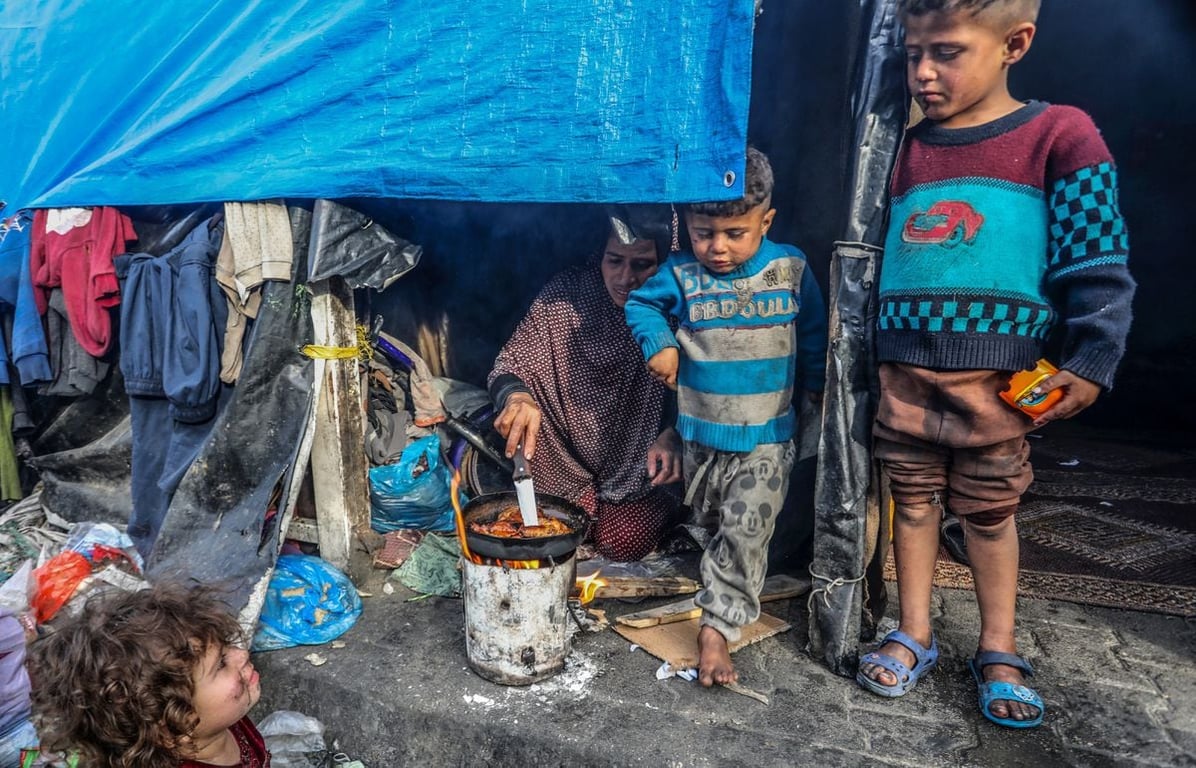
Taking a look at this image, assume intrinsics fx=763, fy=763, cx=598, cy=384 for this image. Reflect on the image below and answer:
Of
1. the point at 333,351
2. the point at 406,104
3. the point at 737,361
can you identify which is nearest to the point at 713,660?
the point at 737,361

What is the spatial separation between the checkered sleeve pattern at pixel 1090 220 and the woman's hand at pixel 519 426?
212 cm

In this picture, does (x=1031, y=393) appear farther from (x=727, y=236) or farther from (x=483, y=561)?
(x=483, y=561)

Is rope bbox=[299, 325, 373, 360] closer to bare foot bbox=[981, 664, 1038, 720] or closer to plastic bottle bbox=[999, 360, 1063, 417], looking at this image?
plastic bottle bbox=[999, 360, 1063, 417]

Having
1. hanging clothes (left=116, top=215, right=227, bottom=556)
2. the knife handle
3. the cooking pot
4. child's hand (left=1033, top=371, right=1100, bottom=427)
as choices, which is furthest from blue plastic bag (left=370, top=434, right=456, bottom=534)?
child's hand (left=1033, top=371, right=1100, bottom=427)

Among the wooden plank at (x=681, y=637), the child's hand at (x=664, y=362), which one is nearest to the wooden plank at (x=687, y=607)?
the wooden plank at (x=681, y=637)

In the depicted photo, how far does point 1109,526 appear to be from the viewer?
4578 mm

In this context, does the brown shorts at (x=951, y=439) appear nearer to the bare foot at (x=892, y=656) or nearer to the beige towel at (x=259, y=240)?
the bare foot at (x=892, y=656)

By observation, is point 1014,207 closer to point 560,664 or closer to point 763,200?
point 763,200

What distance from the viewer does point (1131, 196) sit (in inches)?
275

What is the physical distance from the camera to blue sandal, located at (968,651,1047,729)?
8.70ft

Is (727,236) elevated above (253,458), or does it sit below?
above

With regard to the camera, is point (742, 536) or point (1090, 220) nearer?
point (1090, 220)

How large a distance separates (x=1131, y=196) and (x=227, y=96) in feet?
24.5

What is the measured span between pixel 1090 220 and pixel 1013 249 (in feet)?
0.74
